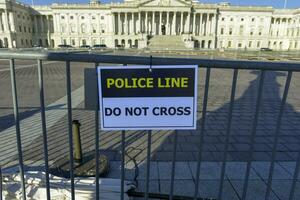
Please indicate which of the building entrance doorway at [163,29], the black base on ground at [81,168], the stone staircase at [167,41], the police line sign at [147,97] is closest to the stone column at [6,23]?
the stone staircase at [167,41]

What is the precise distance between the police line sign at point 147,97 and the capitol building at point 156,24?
79433mm

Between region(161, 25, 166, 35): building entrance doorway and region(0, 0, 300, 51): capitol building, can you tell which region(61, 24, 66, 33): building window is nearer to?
region(0, 0, 300, 51): capitol building

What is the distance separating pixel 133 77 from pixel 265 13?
10221 cm

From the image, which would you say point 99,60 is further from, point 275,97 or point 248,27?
point 248,27

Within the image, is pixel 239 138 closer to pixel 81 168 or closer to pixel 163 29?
pixel 81 168

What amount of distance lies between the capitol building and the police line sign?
261 ft

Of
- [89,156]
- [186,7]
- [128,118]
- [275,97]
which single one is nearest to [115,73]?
[128,118]

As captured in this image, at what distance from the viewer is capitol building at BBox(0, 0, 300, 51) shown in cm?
8356

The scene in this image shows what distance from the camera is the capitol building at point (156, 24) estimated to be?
8356cm

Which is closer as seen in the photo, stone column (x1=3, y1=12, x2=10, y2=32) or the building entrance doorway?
stone column (x1=3, y1=12, x2=10, y2=32)

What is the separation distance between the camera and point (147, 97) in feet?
6.43

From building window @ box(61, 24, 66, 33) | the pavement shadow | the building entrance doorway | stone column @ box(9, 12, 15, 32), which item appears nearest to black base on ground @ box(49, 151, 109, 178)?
the pavement shadow

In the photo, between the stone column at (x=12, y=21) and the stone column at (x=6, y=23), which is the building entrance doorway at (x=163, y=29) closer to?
the stone column at (x=12, y=21)

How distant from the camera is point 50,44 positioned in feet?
299
